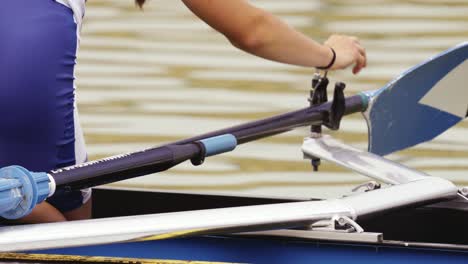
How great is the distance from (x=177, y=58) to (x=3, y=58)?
17.7 ft

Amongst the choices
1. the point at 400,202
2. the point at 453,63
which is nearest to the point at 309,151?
the point at 453,63

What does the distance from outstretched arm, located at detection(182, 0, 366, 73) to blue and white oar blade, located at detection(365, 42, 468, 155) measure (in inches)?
25.3

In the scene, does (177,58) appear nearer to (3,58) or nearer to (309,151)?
(309,151)

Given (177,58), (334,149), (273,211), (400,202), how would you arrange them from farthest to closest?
(177,58) < (334,149) < (400,202) < (273,211)

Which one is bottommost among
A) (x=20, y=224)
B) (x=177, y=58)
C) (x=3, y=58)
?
(x=20, y=224)

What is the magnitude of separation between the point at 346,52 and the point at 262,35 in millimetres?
451

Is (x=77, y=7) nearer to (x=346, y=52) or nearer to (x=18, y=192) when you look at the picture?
(x=18, y=192)

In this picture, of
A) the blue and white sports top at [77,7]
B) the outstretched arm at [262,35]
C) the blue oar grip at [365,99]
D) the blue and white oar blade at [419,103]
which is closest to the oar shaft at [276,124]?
the blue oar grip at [365,99]

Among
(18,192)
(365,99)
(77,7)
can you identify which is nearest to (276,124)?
(365,99)

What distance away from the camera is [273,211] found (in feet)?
12.1

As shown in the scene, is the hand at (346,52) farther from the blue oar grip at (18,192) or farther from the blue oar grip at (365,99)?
the blue oar grip at (18,192)

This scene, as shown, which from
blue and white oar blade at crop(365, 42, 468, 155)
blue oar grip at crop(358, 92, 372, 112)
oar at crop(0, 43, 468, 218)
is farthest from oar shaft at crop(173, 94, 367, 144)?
blue and white oar blade at crop(365, 42, 468, 155)

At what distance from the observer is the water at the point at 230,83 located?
6785 mm

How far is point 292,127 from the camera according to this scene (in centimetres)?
491
